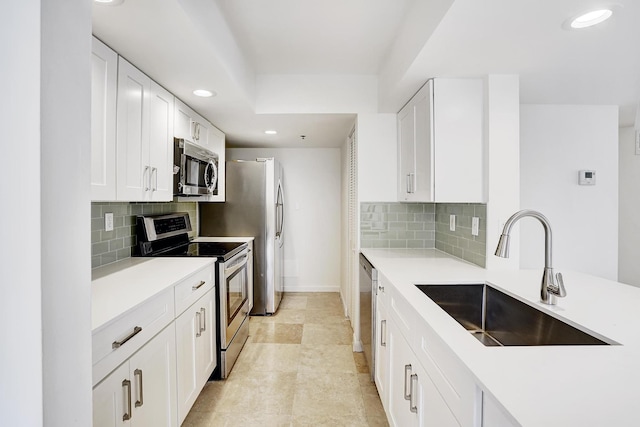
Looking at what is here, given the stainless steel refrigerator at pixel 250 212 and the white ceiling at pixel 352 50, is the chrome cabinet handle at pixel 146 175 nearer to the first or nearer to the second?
the white ceiling at pixel 352 50

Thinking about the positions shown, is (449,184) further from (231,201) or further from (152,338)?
(231,201)

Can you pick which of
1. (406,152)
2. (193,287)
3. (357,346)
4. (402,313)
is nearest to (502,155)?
(406,152)

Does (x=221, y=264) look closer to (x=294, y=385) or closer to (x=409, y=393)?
(x=294, y=385)

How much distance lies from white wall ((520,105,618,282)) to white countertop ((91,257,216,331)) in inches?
97.6

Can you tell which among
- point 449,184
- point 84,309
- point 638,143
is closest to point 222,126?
point 449,184

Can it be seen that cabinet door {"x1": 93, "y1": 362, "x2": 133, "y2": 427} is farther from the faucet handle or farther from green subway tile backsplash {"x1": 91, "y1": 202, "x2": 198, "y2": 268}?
the faucet handle

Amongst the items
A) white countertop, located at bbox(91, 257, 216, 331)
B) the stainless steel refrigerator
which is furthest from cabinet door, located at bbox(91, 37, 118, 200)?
the stainless steel refrigerator

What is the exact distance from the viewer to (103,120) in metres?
1.53

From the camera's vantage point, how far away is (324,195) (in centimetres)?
460

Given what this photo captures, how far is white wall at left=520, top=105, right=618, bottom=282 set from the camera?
254 cm

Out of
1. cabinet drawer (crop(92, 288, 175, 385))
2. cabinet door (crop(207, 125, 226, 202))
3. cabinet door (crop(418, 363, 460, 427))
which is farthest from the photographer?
cabinet door (crop(207, 125, 226, 202))

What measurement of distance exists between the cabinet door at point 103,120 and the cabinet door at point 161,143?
0.37 metres

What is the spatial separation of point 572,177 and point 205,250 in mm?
2948

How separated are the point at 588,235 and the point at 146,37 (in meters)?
3.23
